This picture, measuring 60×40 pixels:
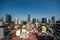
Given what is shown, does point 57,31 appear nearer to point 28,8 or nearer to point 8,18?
point 28,8

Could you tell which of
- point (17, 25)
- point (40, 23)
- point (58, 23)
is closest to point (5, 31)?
point (17, 25)

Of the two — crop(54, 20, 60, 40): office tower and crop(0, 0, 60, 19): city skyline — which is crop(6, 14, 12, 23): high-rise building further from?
crop(54, 20, 60, 40): office tower

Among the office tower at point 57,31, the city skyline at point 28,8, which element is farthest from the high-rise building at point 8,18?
the office tower at point 57,31

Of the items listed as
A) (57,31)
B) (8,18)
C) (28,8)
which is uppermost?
(28,8)

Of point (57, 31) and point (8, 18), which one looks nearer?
point (57, 31)

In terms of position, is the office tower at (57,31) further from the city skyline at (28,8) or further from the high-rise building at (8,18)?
the high-rise building at (8,18)

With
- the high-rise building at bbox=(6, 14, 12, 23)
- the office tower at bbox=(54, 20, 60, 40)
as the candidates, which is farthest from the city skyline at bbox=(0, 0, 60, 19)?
the office tower at bbox=(54, 20, 60, 40)

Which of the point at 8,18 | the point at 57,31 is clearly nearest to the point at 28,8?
the point at 8,18

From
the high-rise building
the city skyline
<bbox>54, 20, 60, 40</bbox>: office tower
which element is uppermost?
the city skyline

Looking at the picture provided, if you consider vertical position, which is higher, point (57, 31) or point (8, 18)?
point (8, 18)
